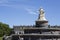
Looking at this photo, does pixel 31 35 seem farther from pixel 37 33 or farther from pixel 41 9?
pixel 41 9

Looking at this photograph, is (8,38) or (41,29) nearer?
(41,29)

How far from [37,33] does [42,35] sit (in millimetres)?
1492

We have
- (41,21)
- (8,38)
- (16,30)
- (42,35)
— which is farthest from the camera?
(16,30)

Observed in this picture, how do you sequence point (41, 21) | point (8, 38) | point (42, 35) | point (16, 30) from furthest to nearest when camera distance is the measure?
point (16, 30) < point (8, 38) < point (41, 21) < point (42, 35)

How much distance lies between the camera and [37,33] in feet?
160

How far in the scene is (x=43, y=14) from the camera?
169 ft

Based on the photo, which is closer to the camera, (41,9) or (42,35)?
(42,35)

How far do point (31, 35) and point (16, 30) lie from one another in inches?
484

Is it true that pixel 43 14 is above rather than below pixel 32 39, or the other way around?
above

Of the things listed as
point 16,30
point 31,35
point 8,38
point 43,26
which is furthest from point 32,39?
point 16,30

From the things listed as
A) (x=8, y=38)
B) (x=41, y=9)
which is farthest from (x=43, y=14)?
(x=8, y=38)

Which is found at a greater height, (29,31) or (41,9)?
(41,9)

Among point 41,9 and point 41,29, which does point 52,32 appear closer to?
point 41,29

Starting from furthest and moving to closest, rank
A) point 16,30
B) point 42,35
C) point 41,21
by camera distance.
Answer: point 16,30, point 41,21, point 42,35
